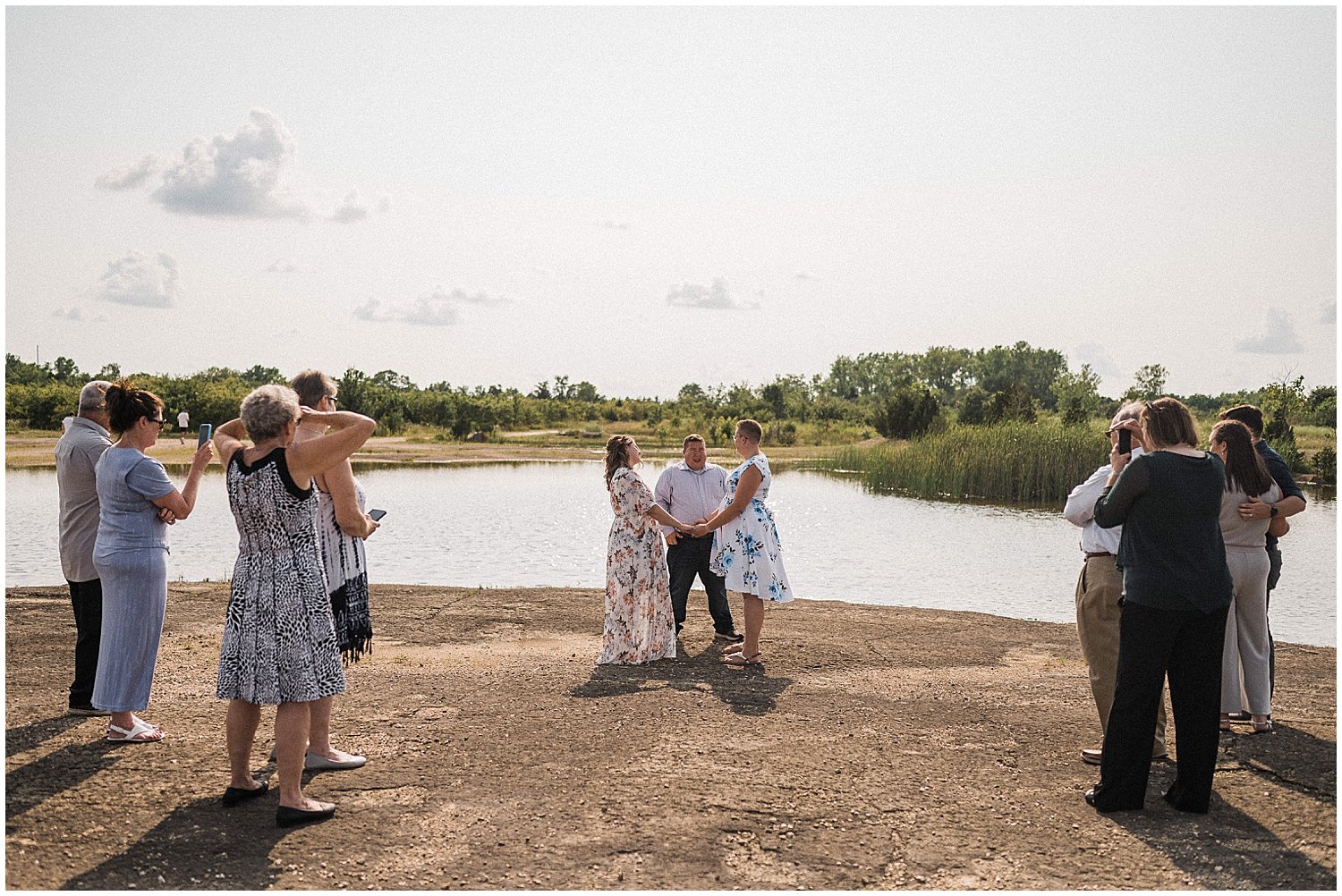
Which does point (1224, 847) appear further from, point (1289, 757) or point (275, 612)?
point (275, 612)

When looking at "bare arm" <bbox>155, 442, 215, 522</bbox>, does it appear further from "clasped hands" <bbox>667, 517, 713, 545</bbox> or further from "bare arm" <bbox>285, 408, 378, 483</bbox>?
"clasped hands" <bbox>667, 517, 713, 545</bbox>

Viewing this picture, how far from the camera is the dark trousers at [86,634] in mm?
6297

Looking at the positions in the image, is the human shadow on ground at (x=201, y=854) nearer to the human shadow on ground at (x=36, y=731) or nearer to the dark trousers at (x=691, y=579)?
the human shadow on ground at (x=36, y=731)

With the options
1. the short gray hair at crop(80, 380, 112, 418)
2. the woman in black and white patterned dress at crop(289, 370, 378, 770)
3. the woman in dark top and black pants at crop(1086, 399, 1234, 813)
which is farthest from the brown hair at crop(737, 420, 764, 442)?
the short gray hair at crop(80, 380, 112, 418)

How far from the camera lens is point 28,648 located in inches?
327

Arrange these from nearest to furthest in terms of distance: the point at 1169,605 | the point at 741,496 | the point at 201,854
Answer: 1. the point at 201,854
2. the point at 1169,605
3. the point at 741,496

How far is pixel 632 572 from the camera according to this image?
7988 mm

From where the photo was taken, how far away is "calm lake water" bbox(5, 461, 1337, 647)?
46.6ft

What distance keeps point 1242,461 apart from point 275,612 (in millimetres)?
5018

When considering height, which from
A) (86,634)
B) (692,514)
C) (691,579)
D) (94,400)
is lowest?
(86,634)

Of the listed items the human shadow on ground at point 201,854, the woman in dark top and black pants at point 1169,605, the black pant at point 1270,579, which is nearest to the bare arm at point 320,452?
the human shadow on ground at point 201,854

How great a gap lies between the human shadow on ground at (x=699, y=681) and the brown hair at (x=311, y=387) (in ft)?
9.05

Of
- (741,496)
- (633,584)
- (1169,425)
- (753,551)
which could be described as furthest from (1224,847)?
(633,584)

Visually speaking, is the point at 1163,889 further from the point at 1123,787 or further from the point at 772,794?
the point at 772,794
